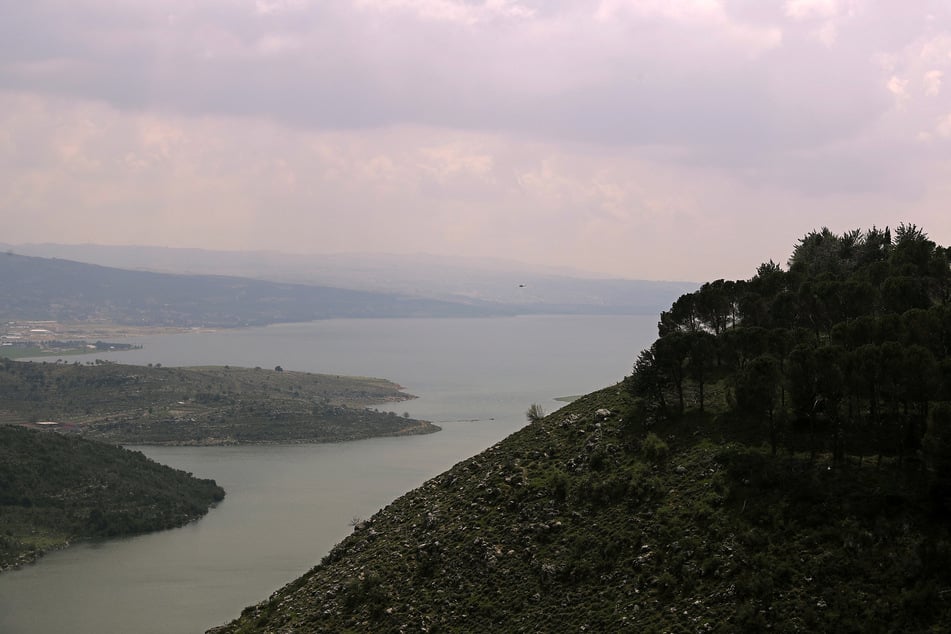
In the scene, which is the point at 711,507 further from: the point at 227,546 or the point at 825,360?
the point at 227,546

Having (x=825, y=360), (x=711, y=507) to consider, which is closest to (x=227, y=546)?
(x=711, y=507)

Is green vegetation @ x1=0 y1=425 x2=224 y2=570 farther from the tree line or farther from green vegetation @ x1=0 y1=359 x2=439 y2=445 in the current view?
the tree line

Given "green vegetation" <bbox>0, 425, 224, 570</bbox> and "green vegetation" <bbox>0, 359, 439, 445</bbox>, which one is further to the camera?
"green vegetation" <bbox>0, 359, 439, 445</bbox>

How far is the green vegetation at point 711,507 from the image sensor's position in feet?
105

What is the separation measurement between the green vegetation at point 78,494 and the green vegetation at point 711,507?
63.3 meters

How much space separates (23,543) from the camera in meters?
101

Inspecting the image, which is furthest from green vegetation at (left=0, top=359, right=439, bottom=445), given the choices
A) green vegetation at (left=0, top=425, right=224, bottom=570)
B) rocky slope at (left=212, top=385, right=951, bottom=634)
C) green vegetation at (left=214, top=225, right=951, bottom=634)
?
rocky slope at (left=212, top=385, right=951, bottom=634)

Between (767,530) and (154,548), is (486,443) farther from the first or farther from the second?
(767,530)

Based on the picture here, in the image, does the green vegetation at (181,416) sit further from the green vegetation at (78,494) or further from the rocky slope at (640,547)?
the rocky slope at (640,547)

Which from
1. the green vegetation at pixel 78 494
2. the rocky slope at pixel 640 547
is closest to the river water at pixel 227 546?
the green vegetation at pixel 78 494

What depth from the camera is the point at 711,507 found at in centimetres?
3803

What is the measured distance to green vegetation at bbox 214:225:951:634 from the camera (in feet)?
105

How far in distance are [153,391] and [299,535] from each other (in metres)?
109

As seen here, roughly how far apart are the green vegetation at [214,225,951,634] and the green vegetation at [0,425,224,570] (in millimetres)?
63348
